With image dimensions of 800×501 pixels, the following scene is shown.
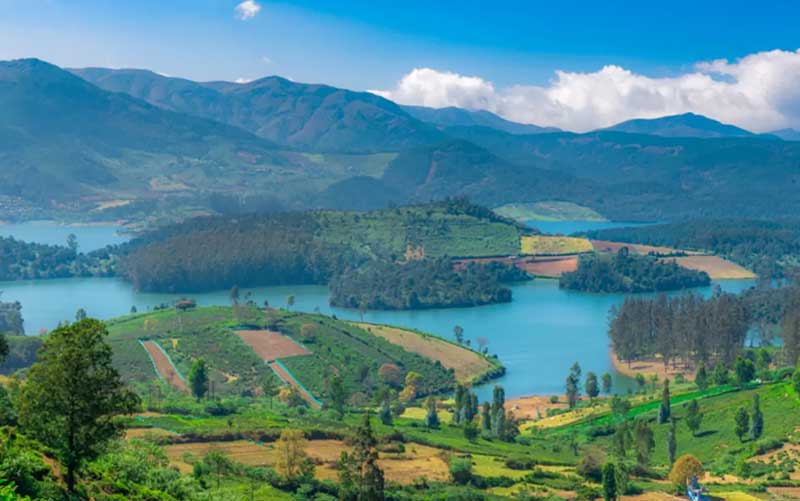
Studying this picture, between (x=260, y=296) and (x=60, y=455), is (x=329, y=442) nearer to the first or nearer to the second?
(x=60, y=455)

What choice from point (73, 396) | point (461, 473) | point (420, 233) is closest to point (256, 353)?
point (461, 473)

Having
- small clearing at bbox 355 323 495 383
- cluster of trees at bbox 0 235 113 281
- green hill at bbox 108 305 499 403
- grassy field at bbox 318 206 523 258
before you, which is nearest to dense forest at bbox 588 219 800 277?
grassy field at bbox 318 206 523 258

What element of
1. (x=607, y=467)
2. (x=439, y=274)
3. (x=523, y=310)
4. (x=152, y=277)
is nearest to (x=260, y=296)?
(x=152, y=277)

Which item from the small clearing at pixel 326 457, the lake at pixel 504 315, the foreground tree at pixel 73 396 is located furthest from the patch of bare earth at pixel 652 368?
the foreground tree at pixel 73 396

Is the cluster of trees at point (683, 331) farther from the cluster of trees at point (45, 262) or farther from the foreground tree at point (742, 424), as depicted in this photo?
the cluster of trees at point (45, 262)

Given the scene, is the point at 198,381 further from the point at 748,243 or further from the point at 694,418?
the point at 748,243

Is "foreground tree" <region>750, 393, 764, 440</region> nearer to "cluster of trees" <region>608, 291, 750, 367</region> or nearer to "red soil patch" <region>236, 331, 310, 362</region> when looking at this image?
"cluster of trees" <region>608, 291, 750, 367</region>
